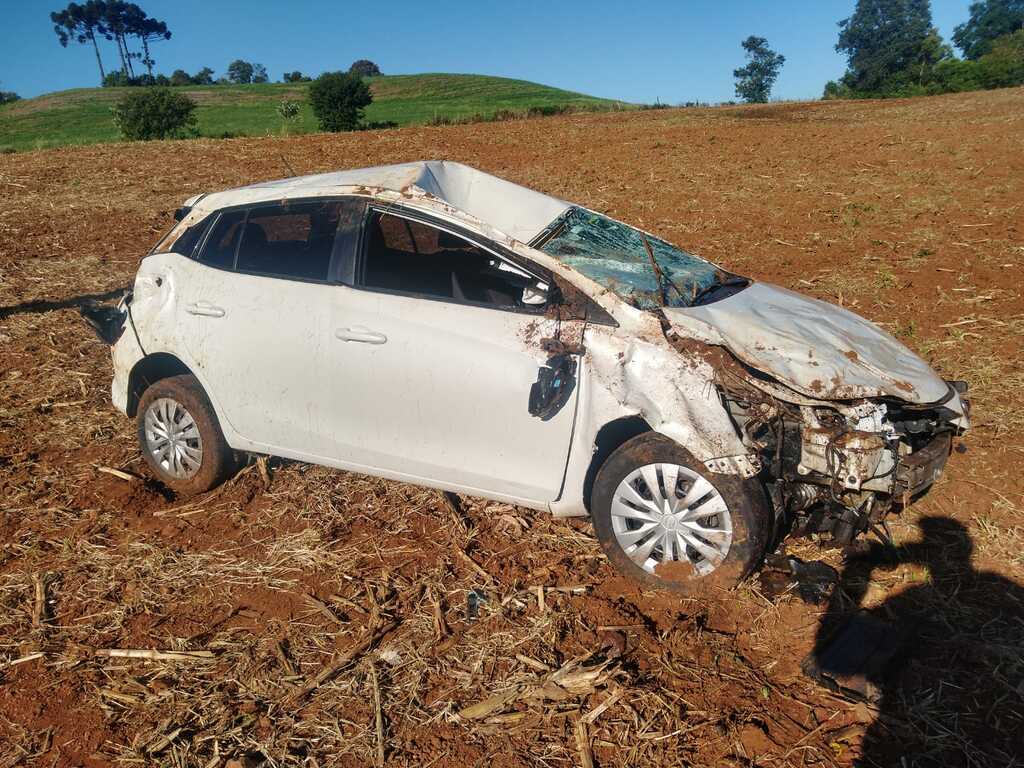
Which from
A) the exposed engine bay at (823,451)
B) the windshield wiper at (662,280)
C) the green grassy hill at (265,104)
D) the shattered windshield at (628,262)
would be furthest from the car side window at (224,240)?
the green grassy hill at (265,104)

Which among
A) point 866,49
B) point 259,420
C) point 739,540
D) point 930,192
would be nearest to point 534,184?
point 930,192

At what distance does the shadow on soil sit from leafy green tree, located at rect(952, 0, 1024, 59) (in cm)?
9738

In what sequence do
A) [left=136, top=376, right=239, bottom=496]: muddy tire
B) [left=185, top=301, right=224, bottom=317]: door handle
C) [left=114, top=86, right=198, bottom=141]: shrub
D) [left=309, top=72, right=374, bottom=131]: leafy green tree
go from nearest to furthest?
[left=185, top=301, right=224, bottom=317]: door handle, [left=136, top=376, right=239, bottom=496]: muddy tire, [left=114, top=86, right=198, bottom=141]: shrub, [left=309, top=72, right=374, bottom=131]: leafy green tree

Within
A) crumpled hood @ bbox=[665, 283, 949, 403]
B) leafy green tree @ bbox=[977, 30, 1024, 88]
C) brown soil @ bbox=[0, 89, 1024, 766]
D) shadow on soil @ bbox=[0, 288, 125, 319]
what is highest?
leafy green tree @ bbox=[977, 30, 1024, 88]

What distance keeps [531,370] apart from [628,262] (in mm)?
1082

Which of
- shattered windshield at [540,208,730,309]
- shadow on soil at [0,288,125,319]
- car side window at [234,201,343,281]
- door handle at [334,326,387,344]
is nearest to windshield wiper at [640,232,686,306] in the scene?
shattered windshield at [540,208,730,309]

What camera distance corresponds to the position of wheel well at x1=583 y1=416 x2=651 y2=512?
3926 mm

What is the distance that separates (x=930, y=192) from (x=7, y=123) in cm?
A: 5798

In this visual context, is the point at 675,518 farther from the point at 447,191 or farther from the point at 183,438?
the point at 183,438

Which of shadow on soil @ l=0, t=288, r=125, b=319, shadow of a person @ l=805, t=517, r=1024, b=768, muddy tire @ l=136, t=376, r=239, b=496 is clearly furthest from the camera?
shadow on soil @ l=0, t=288, r=125, b=319

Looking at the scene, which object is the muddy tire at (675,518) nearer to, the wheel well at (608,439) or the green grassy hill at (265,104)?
the wheel well at (608,439)

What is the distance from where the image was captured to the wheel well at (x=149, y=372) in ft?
16.5

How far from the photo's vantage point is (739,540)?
3650mm

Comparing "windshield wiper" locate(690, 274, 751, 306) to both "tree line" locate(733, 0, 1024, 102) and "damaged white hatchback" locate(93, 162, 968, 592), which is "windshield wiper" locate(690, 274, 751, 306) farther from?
"tree line" locate(733, 0, 1024, 102)
